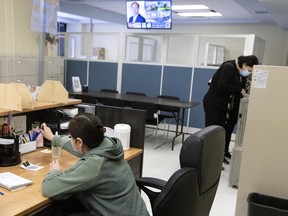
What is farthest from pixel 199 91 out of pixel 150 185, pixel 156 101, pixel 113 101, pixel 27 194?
pixel 27 194

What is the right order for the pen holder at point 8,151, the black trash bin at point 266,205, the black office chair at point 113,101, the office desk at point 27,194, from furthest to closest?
the black office chair at point 113,101 → the black trash bin at point 266,205 → the pen holder at point 8,151 → the office desk at point 27,194

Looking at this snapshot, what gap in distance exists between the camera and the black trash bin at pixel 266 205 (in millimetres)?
2068

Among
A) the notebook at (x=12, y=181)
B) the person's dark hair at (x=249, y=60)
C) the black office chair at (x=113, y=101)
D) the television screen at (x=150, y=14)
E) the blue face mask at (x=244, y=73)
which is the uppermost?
the television screen at (x=150, y=14)

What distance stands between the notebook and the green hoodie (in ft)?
0.46

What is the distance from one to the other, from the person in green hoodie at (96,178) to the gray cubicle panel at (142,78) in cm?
414

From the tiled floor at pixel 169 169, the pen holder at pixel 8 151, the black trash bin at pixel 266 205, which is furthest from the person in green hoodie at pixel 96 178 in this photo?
the tiled floor at pixel 169 169

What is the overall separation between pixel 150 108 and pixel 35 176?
2.86 m

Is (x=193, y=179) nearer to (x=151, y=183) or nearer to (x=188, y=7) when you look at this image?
(x=151, y=183)

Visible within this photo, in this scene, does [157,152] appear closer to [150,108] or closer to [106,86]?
[150,108]

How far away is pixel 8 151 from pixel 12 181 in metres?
0.28

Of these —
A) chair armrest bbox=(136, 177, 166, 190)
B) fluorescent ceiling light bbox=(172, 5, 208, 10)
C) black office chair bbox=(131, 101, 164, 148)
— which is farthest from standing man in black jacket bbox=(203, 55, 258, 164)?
fluorescent ceiling light bbox=(172, 5, 208, 10)

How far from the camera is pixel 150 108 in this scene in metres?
4.37

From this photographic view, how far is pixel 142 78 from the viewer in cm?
570

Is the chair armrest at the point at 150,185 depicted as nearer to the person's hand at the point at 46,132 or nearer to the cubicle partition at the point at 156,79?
the person's hand at the point at 46,132
